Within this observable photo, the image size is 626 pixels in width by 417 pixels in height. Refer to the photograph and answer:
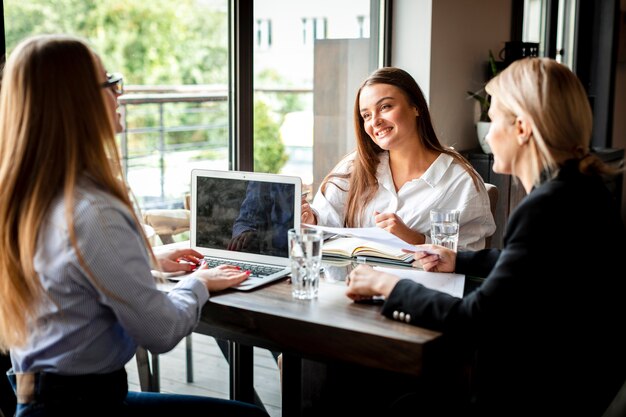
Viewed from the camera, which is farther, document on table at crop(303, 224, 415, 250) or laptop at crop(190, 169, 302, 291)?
document on table at crop(303, 224, 415, 250)

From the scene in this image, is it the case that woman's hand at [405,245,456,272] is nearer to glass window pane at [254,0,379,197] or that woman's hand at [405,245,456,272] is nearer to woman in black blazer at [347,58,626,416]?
woman in black blazer at [347,58,626,416]

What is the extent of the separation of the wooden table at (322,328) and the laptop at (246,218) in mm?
128

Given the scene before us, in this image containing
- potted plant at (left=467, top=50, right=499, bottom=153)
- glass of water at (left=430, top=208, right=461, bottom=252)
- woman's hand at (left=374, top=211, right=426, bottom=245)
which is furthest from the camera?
potted plant at (left=467, top=50, right=499, bottom=153)

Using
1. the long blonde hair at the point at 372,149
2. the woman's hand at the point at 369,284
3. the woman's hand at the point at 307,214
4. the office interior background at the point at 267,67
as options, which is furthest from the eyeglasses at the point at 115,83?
the long blonde hair at the point at 372,149

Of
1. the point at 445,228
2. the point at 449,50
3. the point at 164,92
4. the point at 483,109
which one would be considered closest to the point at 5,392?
the point at 445,228

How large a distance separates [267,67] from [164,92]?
667mm

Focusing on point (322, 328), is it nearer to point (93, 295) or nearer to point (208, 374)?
point (93, 295)

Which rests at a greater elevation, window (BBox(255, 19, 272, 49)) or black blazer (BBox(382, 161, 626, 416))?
window (BBox(255, 19, 272, 49))

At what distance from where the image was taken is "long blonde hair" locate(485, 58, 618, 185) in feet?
4.57

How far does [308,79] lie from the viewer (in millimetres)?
3123

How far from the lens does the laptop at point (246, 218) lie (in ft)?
5.85

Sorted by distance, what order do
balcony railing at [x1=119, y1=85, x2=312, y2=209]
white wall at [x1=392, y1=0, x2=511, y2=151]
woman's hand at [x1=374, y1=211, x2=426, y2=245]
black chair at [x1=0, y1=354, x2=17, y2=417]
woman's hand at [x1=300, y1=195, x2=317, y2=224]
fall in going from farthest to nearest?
white wall at [x1=392, y1=0, x2=511, y2=151], balcony railing at [x1=119, y1=85, x2=312, y2=209], woman's hand at [x1=300, y1=195, x2=317, y2=224], woman's hand at [x1=374, y1=211, x2=426, y2=245], black chair at [x1=0, y1=354, x2=17, y2=417]

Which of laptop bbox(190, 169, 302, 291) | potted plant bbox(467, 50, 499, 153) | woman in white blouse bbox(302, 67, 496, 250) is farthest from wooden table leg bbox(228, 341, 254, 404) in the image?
potted plant bbox(467, 50, 499, 153)

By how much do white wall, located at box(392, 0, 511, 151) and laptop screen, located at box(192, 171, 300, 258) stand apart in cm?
181
